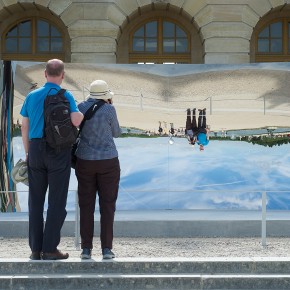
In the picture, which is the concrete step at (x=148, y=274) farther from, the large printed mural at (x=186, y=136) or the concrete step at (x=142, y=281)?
the large printed mural at (x=186, y=136)

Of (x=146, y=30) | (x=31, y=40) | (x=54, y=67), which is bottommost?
(x=54, y=67)

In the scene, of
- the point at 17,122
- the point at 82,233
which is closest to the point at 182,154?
the point at 17,122

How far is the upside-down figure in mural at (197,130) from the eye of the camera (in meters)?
13.6

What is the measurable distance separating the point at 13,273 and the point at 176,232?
4552mm

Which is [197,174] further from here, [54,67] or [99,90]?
[54,67]

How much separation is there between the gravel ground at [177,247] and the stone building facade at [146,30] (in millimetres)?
11828

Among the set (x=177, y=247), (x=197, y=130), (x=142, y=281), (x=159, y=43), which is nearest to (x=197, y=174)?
(x=197, y=130)

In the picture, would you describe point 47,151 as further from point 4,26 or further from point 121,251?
point 4,26

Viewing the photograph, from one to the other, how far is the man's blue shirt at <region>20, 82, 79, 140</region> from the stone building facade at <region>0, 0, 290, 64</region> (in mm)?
14722

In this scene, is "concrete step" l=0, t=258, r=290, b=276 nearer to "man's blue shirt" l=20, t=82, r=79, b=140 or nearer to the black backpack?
the black backpack

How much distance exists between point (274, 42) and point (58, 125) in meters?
17.1

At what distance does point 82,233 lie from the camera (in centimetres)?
877

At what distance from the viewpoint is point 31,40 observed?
24219 millimetres

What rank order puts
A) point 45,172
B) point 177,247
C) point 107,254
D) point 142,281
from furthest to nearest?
point 177,247 → point 107,254 → point 45,172 → point 142,281
